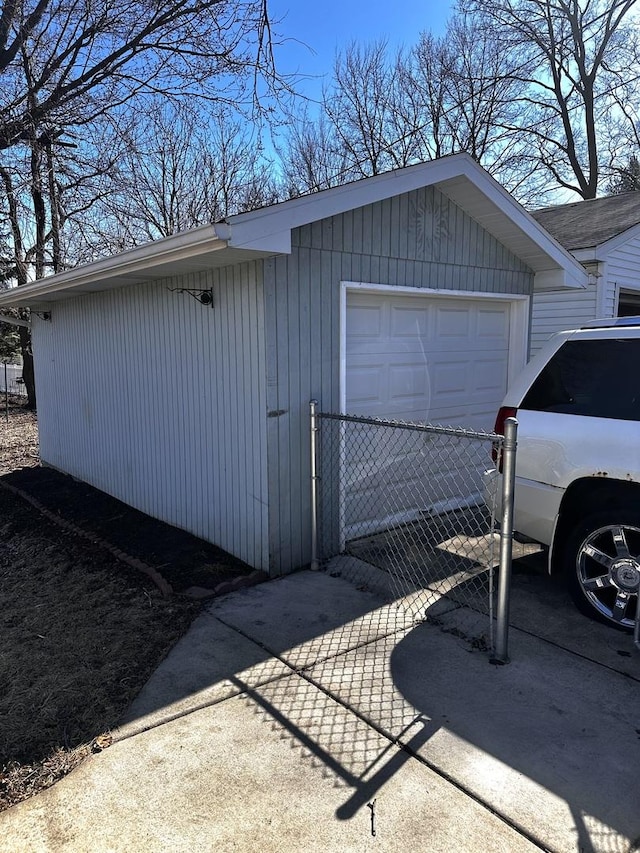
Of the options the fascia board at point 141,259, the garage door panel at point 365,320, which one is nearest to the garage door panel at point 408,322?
the garage door panel at point 365,320

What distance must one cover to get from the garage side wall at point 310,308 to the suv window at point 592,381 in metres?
1.61

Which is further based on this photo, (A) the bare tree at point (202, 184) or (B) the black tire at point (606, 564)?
(A) the bare tree at point (202, 184)

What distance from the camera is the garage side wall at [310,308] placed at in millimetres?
4398

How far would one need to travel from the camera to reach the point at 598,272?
7852 mm

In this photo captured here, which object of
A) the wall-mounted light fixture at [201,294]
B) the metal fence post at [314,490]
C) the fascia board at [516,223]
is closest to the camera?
the metal fence post at [314,490]

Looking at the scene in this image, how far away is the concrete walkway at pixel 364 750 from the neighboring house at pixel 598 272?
5507 millimetres

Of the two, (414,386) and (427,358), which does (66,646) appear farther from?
(427,358)

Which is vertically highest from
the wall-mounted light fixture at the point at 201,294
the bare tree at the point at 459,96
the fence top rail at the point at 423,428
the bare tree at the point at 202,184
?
the bare tree at the point at 459,96

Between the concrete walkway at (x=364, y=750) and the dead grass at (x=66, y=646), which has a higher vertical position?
the concrete walkway at (x=364, y=750)

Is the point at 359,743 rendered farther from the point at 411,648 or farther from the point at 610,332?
the point at 610,332

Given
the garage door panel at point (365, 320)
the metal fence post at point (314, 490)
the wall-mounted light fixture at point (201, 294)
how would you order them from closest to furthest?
the metal fence post at point (314, 490) → the wall-mounted light fixture at point (201, 294) → the garage door panel at point (365, 320)

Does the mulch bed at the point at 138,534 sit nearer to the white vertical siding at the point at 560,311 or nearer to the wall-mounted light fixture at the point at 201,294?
the wall-mounted light fixture at the point at 201,294

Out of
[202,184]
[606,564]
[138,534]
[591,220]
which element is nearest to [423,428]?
[606,564]

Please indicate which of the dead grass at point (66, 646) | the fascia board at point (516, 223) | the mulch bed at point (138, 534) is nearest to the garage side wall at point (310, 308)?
the fascia board at point (516, 223)
